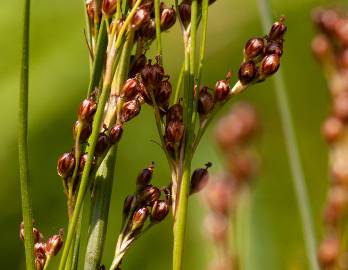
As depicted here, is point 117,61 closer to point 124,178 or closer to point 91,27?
point 91,27

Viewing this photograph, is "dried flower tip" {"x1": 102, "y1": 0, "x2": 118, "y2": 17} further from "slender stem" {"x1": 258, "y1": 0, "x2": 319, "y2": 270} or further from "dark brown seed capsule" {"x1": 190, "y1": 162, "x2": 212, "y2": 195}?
"slender stem" {"x1": 258, "y1": 0, "x2": 319, "y2": 270}

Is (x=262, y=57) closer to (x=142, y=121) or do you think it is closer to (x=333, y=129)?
(x=333, y=129)

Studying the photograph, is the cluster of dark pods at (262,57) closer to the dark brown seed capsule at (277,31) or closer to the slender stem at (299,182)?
the dark brown seed capsule at (277,31)

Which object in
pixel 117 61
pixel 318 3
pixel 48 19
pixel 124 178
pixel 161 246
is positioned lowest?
pixel 161 246

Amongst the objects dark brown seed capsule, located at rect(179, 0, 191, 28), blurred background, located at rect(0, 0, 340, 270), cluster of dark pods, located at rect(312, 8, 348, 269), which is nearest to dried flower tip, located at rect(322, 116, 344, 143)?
cluster of dark pods, located at rect(312, 8, 348, 269)

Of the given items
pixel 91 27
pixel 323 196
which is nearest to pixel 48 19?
pixel 323 196
